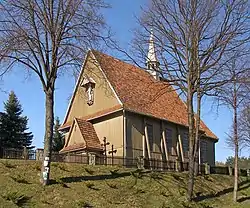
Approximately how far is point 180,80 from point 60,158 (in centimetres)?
964

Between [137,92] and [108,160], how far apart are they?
8.50 m

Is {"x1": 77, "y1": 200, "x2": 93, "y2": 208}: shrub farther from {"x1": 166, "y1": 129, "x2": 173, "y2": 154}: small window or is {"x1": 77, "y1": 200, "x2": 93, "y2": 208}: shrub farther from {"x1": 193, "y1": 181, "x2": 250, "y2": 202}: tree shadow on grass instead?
{"x1": 166, "y1": 129, "x2": 173, "y2": 154}: small window

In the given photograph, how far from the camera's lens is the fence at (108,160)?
26188 millimetres

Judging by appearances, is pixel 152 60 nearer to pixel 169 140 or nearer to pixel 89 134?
pixel 89 134

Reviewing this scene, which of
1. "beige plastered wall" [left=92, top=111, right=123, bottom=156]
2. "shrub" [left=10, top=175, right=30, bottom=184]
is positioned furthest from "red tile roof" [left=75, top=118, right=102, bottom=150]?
"shrub" [left=10, top=175, right=30, bottom=184]

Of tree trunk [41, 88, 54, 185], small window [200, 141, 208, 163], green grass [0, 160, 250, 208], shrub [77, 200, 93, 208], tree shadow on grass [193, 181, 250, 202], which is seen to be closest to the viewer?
shrub [77, 200, 93, 208]

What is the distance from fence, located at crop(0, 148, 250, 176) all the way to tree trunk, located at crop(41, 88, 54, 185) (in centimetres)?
558

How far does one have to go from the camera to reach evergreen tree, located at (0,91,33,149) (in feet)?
159

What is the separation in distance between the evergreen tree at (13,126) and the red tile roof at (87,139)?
1576cm

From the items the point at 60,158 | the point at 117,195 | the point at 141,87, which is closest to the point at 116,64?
the point at 141,87

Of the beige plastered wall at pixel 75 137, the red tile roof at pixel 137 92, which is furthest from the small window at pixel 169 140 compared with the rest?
the beige plastered wall at pixel 75 137

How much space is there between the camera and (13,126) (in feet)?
163

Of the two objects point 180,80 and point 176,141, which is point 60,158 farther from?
point 176,141

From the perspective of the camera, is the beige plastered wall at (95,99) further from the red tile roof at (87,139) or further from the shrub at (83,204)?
the shrub at (83,204)
